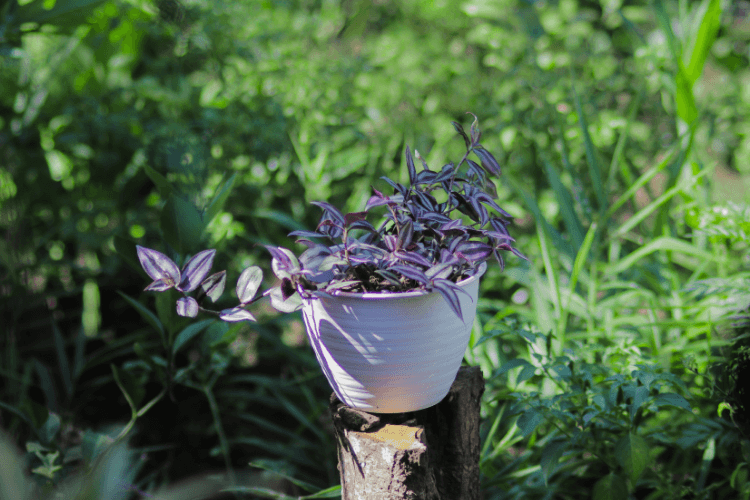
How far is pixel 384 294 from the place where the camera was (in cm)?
71

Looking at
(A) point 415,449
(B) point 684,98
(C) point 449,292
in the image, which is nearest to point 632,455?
(A) point 415,449

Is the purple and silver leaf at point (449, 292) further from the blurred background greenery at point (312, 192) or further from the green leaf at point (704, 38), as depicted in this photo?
the green leaf at point (704, 38)

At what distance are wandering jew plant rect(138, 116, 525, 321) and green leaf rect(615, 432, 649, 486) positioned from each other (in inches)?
15.9

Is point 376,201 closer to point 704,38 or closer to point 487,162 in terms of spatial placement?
point 487,162

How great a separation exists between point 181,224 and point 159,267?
243mm

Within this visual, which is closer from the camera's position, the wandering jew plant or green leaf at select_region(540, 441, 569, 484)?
the wandering jew plant

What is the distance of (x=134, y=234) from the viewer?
177cm

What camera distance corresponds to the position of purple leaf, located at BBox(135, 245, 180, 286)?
2.52 ft

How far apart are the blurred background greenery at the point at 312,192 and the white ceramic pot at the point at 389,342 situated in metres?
0.30

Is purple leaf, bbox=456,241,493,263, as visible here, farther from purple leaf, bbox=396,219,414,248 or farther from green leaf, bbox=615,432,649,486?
green leaf, bbox=615,432,649,486

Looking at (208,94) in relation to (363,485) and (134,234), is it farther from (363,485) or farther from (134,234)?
(363,485)

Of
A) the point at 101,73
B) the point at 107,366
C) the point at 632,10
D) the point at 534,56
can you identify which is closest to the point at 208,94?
the point at 101,73

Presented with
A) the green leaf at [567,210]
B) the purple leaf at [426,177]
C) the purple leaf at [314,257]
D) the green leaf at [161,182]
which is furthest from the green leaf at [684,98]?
the green leaf at [161,182]

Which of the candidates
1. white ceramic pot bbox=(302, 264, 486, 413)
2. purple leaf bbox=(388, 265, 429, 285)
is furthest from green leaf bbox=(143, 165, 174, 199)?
purple leaf bbox=(388, 265, 429, 285)
